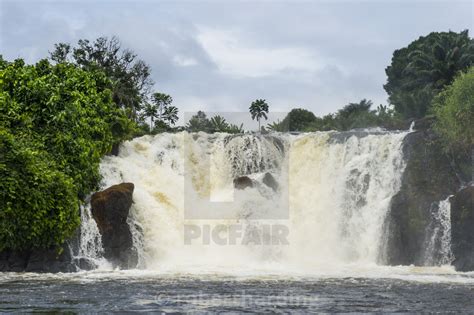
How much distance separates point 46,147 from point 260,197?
1075 centimetres

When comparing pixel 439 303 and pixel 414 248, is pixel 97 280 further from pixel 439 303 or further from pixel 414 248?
pixel 414 248

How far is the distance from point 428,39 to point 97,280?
1920 inches


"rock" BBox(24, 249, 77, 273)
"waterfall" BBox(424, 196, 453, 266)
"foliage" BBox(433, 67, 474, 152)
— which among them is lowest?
"rock" BBox(24, 249, 77, 273)

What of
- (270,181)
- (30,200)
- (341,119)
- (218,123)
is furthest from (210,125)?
(30,200)

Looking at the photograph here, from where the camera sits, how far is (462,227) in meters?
30.6

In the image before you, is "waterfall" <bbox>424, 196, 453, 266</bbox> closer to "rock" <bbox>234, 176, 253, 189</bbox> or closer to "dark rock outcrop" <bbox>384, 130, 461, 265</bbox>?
"dark rock outcrop" <bbox>384, 130, 461, 265</bbox>

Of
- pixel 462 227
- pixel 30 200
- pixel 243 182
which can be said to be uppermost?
pixel 243 182

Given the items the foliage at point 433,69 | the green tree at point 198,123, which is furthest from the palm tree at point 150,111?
the foliage at point 433,69

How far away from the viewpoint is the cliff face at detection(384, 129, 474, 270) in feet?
101

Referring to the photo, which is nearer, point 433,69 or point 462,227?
point 462,227

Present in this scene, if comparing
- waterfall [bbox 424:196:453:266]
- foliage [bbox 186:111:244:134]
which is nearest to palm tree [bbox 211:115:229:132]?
foliage [bbox 186:111:244:134]

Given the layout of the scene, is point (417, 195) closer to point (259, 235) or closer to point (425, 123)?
point (425, 123)

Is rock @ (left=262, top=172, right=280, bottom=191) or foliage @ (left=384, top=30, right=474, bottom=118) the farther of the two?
foliage @ (left=384, top=30, right=474, bottom=118)

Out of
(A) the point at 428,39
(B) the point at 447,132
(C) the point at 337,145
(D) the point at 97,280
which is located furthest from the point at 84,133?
(A) the point at 428,39
